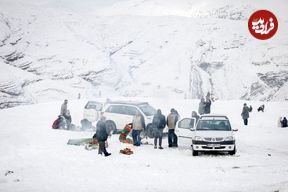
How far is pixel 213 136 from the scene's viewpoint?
48.7ft

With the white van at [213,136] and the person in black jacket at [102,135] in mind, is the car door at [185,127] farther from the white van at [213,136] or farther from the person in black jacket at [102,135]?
the person in black jacket at [102,135]

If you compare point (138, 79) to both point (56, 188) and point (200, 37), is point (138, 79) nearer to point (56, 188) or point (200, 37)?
point (200, 37)

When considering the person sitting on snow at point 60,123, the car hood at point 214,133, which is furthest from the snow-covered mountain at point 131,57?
the car hood at point 214,133

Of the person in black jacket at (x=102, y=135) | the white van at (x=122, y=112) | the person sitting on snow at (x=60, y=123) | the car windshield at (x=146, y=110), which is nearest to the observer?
the person in black jacket at (x=102, y=135)

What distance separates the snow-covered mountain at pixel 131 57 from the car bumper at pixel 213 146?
50930 millimetres

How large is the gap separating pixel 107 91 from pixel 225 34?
28.2 meters

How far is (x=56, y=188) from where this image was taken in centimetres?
978

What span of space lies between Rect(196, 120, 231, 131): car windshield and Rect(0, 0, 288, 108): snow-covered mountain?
1946 inches

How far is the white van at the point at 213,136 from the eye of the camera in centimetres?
1473

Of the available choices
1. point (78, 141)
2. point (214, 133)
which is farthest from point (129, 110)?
point (214, 133)

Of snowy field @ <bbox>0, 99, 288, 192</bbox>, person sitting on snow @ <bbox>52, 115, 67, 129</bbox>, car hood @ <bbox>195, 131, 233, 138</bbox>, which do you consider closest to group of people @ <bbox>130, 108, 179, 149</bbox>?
snowy field @ <bbox>0, 99, 288, 192</bbox>

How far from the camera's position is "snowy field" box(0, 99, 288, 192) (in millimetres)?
10078

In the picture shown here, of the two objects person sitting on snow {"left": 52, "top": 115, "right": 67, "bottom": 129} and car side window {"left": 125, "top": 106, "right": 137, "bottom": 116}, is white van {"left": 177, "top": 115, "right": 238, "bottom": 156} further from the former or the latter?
person sitting on snow {"left": 52, "top": 115, "right": 67, "bottom": 129}

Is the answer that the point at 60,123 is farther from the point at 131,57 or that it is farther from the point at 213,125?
the point at 131,57
